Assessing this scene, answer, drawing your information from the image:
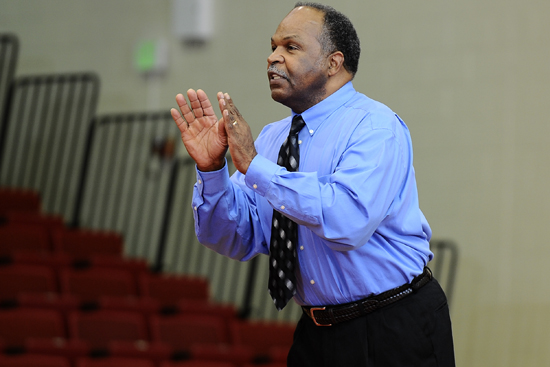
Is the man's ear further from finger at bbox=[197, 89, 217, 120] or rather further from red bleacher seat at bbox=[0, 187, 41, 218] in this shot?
red bleacher seat at bbox=[0, 187, 41, 218]

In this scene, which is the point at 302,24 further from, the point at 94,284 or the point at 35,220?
the point at 35,220

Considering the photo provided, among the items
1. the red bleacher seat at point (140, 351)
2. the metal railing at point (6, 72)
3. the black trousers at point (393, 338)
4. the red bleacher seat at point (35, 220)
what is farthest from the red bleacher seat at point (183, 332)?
the metal railing at point (6, 72)

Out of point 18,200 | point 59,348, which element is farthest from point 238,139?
point 18,200

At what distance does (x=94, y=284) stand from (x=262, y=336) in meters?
1.06

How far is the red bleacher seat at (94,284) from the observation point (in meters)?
3.91

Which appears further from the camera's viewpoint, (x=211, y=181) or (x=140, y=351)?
(x=140, y=351)

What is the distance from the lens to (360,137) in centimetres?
139

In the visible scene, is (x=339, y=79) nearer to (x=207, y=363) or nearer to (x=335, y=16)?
(x=335, y=16)

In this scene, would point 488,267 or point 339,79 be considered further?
point 488,267

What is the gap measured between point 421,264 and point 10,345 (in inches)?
92.1

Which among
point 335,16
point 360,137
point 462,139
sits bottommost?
point 462,139

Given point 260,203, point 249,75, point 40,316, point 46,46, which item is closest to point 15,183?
point 46,46

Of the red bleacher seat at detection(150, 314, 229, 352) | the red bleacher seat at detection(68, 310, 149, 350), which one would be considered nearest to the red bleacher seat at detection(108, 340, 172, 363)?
the red bleacher seat at detection(68, 310, 149, 350)

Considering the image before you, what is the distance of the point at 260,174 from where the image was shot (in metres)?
1.34
